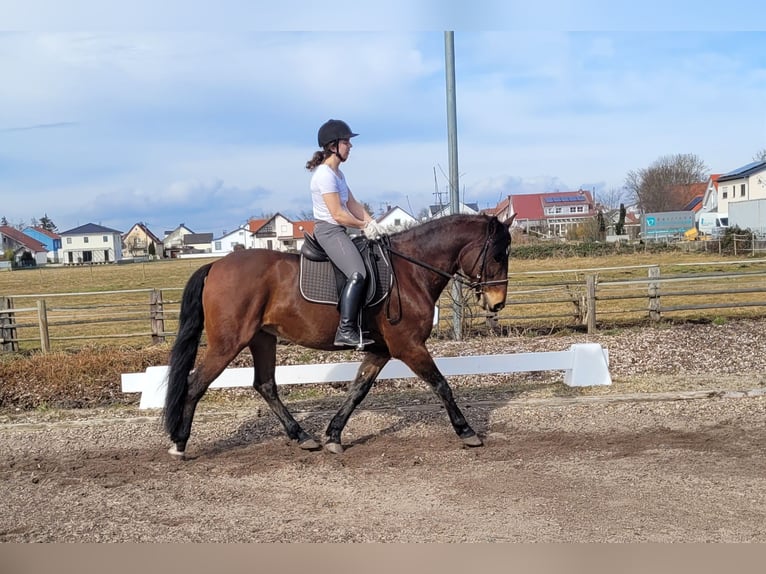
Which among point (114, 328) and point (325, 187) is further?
point (114, 328)

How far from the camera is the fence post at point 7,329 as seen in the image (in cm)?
1439

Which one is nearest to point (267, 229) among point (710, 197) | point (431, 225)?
point (431, 225)

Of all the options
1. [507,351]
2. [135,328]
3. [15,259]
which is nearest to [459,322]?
[507,351]

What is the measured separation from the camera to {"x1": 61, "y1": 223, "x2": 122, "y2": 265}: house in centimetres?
4631

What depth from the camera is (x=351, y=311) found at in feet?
18.5

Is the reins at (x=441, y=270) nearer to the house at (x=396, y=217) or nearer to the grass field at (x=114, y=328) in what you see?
the house at (x=396, y=217)

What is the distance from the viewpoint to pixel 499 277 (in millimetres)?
6066

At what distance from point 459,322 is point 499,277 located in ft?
18.9

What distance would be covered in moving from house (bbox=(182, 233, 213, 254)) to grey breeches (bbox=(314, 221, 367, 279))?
133 ft

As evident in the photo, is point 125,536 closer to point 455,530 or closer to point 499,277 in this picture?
point 455,530

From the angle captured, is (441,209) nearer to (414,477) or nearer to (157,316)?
(414,477)

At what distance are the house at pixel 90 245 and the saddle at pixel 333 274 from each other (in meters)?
43.0

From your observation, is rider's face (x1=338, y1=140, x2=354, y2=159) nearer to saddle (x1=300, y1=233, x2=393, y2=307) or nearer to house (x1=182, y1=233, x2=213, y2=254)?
saddle (x1=300, y1=233, x2=393, y2=307)

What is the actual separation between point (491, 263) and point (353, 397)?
1.76m
